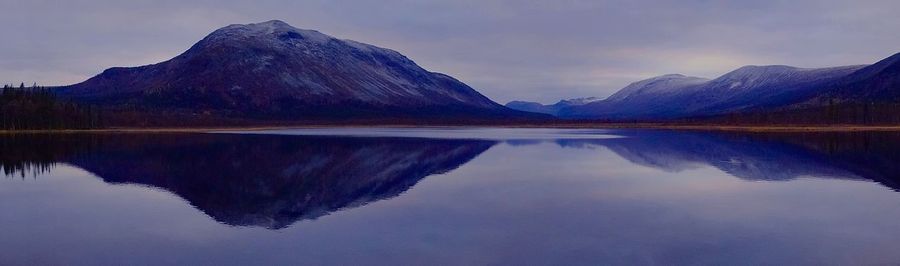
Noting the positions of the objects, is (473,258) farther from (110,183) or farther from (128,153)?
(128,153)

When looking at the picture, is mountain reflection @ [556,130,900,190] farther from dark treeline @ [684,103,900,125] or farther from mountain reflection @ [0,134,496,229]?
dark treeline @ [684,103,900,125]

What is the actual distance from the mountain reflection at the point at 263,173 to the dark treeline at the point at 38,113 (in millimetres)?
62718

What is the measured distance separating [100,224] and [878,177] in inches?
1720

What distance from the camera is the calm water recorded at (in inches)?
801

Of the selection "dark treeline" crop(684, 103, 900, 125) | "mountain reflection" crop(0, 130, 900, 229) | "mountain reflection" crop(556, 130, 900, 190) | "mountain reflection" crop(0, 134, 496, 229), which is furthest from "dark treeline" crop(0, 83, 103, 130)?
"dark treeline" crop(684, 103, 900, 125)

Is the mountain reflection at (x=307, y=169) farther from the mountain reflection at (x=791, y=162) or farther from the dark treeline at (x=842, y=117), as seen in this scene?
the dark treeline at (x=842, y=117)

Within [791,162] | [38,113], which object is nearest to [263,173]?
[791,162]

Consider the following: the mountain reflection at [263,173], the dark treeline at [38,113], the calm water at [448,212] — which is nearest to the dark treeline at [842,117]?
the calm water at [448,212]

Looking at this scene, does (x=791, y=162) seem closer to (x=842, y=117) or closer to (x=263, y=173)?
(x=263, y=173)

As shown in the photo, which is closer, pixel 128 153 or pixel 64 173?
pixel 64 173

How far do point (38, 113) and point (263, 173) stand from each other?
106 meters

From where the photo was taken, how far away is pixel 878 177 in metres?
43.0

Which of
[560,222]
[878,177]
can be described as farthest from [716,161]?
[560,222]

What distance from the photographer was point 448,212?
28766mm
